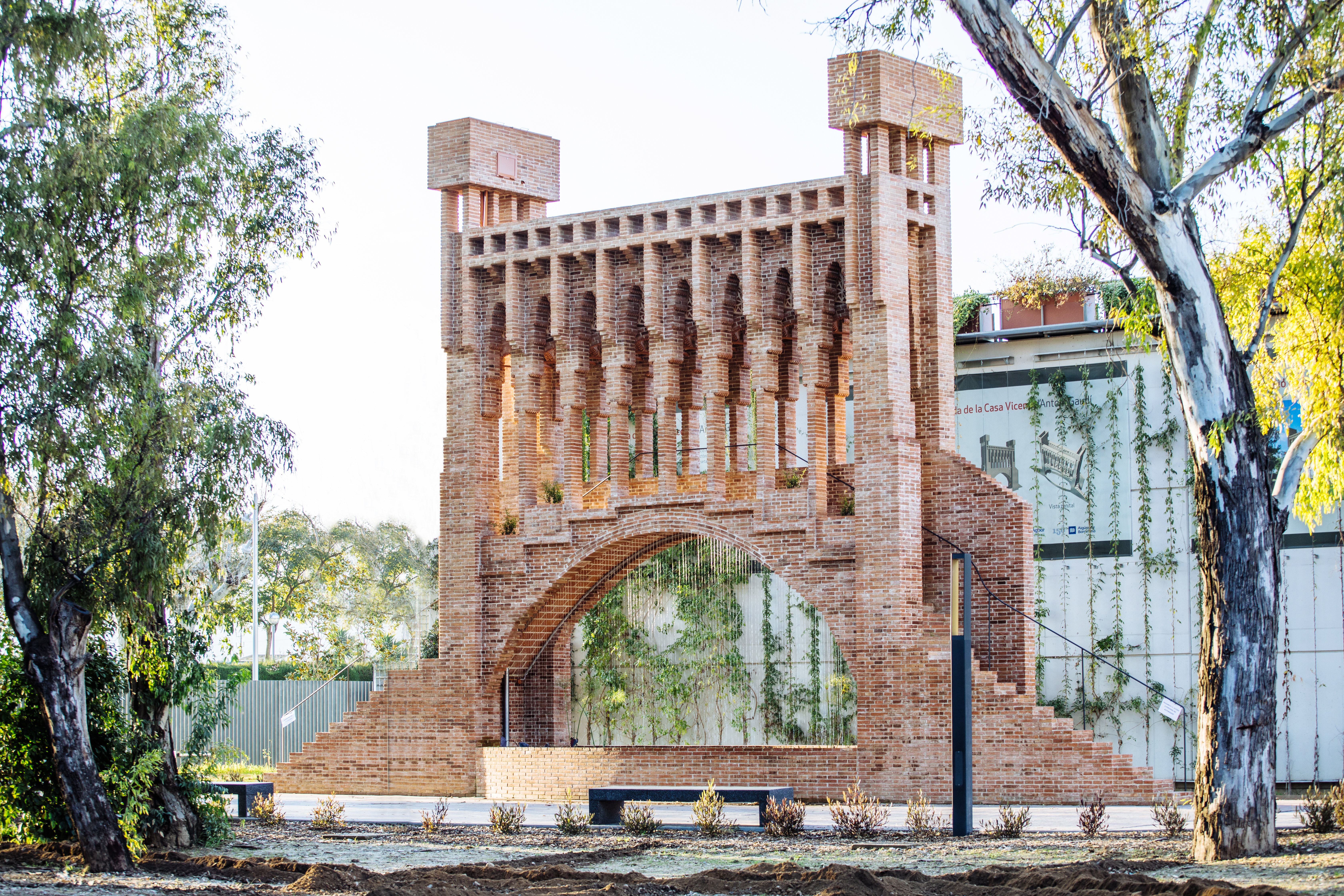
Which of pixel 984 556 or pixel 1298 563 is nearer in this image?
pixel 984 556

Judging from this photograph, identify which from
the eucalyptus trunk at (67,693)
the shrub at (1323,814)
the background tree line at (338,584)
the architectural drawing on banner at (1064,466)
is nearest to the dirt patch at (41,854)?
the eucalyptus trunk at (67,693)

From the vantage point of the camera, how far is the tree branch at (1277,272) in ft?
49.9

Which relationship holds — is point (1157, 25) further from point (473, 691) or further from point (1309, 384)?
point (473, 691)

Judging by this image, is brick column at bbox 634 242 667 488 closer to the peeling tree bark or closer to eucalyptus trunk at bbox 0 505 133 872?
the peeling tree bark

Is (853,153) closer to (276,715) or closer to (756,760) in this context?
(756,760)

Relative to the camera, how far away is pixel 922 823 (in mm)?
17891

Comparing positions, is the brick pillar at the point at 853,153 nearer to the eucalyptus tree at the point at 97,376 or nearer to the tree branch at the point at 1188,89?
the tree branch at the point at 1188,89

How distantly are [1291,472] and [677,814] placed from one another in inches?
410

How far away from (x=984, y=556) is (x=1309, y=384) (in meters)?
7.64

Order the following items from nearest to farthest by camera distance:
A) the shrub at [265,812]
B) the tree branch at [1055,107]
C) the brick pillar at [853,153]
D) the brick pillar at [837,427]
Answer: the tree branch at [1055,107] → the shrub at [265,812] → the brick pillar at [853,153] → the brick pillar at [837,427]

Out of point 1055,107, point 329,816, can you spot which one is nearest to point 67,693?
point 329,816

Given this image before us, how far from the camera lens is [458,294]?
26703mm

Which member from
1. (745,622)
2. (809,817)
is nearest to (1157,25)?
(809,817)

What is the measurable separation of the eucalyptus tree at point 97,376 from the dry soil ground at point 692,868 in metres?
1.37
